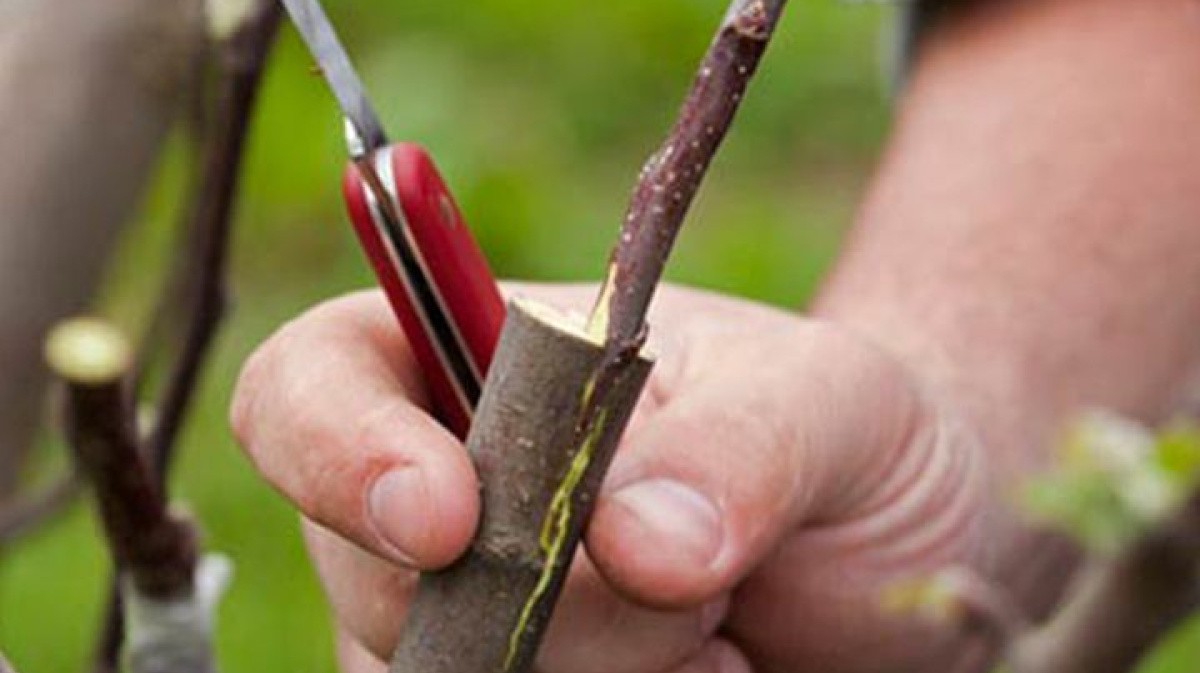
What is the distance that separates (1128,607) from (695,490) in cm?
14

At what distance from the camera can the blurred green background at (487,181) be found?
94.2 inches

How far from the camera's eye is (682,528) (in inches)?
33.5

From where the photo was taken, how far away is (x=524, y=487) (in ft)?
2.20

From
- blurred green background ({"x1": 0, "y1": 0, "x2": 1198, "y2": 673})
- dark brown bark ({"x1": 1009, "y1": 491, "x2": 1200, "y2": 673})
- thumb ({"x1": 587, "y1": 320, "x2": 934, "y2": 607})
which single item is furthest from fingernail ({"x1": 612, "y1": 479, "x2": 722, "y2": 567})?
blurred green background ({"x1": 0, "y1": 0, "x2": 1198, "y2": 673})

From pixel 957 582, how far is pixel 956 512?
0.23m

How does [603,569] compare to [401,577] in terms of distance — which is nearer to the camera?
[603,569]

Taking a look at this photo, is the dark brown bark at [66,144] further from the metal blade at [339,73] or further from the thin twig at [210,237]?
the metal blade at [339,73]

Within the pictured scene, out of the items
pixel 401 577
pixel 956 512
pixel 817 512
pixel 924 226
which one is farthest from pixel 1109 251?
pixel 401 577

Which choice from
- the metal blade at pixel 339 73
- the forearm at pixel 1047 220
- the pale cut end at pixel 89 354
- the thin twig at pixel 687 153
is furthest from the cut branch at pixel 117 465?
the forearm at pixel 1047 220

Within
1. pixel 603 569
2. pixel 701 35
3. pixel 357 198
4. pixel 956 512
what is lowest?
pixel 701 35

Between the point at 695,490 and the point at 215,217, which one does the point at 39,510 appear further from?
the point at 695,490

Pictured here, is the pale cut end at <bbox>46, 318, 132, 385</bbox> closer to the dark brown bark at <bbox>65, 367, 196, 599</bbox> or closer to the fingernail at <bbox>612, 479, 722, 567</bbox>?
the dark brown bark at <bbox>65, 367, 196, 599</bbox>

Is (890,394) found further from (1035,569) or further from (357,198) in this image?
(357,198)

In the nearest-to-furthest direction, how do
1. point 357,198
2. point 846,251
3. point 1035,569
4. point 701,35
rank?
point 357,198, point 1035,569, point 846,251, point 701,35
